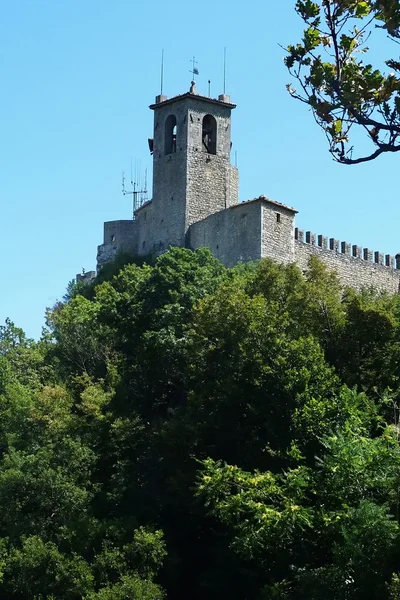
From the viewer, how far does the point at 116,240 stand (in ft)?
172

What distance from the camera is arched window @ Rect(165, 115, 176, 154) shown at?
48281mm

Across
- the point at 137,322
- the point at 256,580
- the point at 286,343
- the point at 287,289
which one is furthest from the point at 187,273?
the point at 256,580

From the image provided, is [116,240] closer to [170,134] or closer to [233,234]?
[170,134]

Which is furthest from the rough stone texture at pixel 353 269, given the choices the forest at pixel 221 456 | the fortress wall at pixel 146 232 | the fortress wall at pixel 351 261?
the forest at pixel 221 456

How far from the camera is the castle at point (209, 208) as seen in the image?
43.3m

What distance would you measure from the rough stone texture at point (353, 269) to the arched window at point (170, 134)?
7466mm

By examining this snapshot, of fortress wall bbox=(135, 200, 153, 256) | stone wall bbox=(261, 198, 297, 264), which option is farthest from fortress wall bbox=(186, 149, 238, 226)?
stone wall bbox=(261, 198, 297, 264)

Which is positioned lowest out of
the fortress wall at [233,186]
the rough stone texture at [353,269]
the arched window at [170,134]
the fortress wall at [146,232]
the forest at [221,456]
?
the forest at [221,456]

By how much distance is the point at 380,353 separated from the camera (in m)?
28.0

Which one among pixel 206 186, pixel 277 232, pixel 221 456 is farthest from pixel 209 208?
pixel 221 456

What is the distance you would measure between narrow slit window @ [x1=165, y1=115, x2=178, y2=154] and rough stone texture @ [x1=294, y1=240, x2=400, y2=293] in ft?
24.5

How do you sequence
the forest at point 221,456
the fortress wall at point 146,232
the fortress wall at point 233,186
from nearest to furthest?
1. the forest at point 221,456
2. the fortress wall at point 233,186
3. the fortress wall at point 146,232

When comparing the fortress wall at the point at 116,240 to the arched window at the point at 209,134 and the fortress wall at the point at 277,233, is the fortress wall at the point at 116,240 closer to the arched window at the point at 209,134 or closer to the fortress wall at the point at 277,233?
the arched window at the point at 209,134

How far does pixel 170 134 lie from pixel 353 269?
29.7 ft
